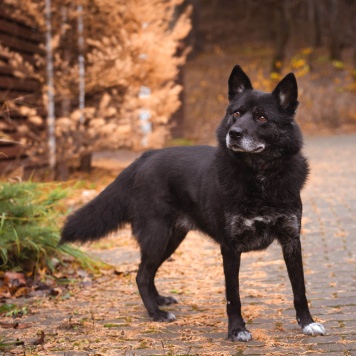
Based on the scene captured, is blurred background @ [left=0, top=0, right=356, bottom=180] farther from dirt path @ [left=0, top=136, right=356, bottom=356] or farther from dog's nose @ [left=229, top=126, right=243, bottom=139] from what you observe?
dog's nose @ [left=229, top=126, right=243, bottom=139]

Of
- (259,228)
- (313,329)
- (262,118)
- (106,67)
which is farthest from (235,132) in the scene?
(106,67)

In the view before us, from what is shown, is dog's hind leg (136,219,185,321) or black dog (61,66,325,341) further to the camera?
dog's hind leg (136,219,185,321)

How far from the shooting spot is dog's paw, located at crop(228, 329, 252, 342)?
13.1ft

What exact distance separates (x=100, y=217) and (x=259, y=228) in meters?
1.34

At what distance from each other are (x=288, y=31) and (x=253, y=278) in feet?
77.2

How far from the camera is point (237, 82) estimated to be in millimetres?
4254

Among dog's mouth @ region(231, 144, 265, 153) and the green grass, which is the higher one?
dog's mouth @ region(231, 144, 265, 153)

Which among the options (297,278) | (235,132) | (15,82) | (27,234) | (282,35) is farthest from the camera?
(282,35)

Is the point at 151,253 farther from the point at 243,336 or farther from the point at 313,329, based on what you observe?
the point at 313,329

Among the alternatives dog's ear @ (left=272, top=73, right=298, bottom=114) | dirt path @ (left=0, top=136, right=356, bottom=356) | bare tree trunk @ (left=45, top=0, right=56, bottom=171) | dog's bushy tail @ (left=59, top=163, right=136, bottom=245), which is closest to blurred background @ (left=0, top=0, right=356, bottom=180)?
bare tree trunk @ (left=45, top=0, right=56, bottom=171)

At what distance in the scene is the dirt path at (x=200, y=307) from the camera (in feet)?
12.9

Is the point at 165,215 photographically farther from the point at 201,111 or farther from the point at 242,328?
the point at 201,111

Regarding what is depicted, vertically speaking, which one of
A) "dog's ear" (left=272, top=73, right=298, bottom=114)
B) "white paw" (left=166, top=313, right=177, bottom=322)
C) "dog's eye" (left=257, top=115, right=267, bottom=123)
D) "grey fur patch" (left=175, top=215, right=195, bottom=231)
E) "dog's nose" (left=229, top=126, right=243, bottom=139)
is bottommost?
"white paw" (left=166, top=313, right=177, bottom=322)

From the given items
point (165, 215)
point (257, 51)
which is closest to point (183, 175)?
point (165, 215)
